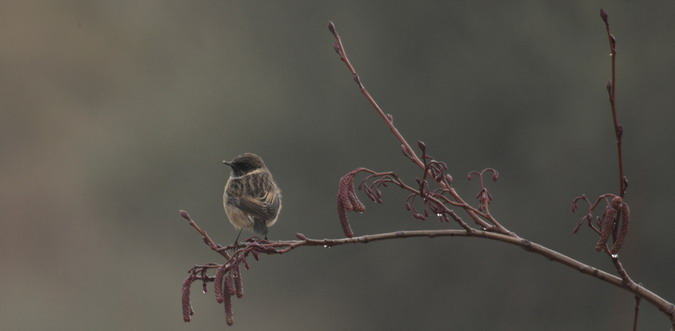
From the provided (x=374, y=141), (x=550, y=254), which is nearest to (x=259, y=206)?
(x=550, y=254)

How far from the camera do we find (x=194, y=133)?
21.8 meters

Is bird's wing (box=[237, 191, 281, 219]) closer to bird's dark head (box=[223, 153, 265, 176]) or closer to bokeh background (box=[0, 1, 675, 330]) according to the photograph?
bird's dark head (box=[223, 153, 265, 176])

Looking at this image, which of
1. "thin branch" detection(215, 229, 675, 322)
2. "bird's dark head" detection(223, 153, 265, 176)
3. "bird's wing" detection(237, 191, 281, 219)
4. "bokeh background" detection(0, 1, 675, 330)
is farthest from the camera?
"bokeh background" detection(0, 1, 675, 330)

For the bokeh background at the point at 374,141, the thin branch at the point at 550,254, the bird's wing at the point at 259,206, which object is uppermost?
the bokeh background at the point at 374,141

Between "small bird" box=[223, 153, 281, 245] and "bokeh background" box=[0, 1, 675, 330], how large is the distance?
951 cm

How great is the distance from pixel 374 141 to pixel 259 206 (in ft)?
40.8

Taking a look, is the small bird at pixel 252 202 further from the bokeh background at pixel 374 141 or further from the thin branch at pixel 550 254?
the bokeh background at pixel 374 141

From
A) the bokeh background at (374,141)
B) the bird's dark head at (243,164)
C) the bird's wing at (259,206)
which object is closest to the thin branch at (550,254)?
the bird's wing at (259,206)

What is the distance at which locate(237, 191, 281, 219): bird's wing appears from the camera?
5.63 metres

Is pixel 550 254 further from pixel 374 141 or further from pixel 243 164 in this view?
pixel 374 141

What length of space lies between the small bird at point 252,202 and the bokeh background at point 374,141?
951 cm

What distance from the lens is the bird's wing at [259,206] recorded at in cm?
563

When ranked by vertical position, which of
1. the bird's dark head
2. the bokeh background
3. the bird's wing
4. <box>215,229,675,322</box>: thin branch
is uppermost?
the bokeh background

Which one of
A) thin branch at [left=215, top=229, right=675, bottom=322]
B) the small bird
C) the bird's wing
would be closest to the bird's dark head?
the small bird
